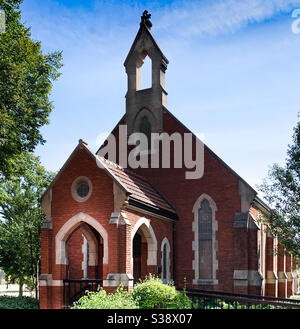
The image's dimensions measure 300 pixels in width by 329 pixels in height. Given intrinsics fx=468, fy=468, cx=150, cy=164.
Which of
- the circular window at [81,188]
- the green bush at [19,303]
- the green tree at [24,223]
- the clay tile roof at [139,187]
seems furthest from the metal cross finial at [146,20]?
the green bush at [19,303]

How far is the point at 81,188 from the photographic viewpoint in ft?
66.0

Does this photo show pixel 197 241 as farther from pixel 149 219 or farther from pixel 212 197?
pixel 149 219

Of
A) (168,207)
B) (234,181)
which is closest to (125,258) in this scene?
(168,207)

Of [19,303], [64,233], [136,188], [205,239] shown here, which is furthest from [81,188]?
[19,303]

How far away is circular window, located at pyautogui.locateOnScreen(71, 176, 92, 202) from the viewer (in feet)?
65.1

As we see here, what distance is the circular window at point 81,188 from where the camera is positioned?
65.1 ft

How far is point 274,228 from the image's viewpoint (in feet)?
78.8

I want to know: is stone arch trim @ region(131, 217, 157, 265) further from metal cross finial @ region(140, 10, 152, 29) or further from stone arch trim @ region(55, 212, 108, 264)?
metal cross finial @ region(140, 10, 152, 29)

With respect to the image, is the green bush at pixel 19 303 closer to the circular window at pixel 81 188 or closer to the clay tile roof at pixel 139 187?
the circular window at pixel 81 188

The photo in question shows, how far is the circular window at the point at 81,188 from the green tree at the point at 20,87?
12.0 ft

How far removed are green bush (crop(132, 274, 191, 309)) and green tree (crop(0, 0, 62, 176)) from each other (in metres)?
9.21

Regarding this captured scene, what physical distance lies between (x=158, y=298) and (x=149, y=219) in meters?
6.21

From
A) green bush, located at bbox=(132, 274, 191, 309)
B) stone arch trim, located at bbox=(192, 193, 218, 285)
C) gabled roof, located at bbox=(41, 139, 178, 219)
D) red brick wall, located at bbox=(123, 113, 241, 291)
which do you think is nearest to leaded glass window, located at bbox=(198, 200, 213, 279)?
stone arch trim, located at bbox=(192, 193, 218, 285)
